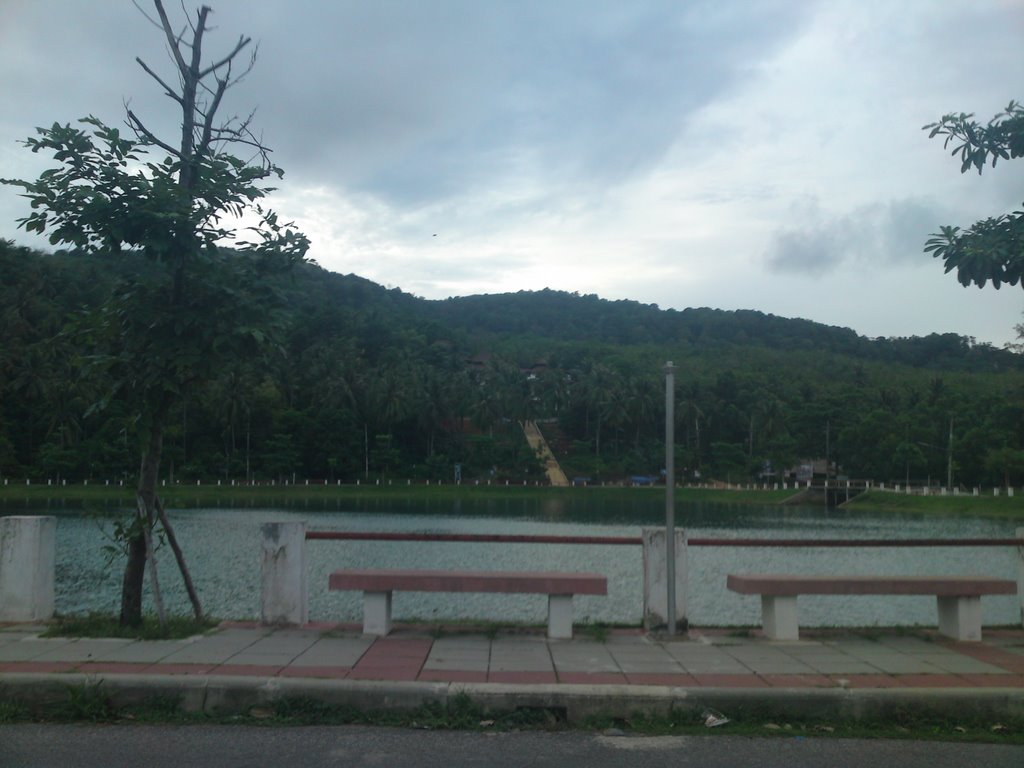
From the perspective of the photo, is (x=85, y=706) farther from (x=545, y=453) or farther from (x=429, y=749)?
(x=545, y=453)

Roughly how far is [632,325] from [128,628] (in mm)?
154316

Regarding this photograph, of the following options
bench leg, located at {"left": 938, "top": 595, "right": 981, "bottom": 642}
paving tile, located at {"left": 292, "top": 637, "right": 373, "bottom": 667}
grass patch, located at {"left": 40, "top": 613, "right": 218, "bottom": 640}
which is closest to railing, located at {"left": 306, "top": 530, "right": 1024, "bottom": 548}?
bench leg, located at {"left": 938, "top": 595, "right": 981, "bottom": 642}

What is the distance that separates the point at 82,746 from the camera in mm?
6391

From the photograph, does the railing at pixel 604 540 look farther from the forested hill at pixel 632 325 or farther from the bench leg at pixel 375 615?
the forested hill at pixel 632 325

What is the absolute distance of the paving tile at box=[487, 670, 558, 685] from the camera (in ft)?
25.0

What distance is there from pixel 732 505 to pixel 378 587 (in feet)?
208

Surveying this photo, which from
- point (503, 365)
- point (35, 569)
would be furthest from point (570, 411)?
point (35, 569)

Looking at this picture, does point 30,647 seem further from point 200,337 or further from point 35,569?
point 200,337

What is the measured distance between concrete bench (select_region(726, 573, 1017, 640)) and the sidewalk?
0.23 meters

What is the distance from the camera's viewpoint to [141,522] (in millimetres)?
9320

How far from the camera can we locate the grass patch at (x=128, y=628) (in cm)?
909

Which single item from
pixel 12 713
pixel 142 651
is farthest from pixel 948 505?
pixel 12 713

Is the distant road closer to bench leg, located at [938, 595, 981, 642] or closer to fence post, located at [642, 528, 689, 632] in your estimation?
bench leg, located at [938, 595, 981, 642]

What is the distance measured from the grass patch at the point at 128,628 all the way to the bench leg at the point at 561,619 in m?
3.43
